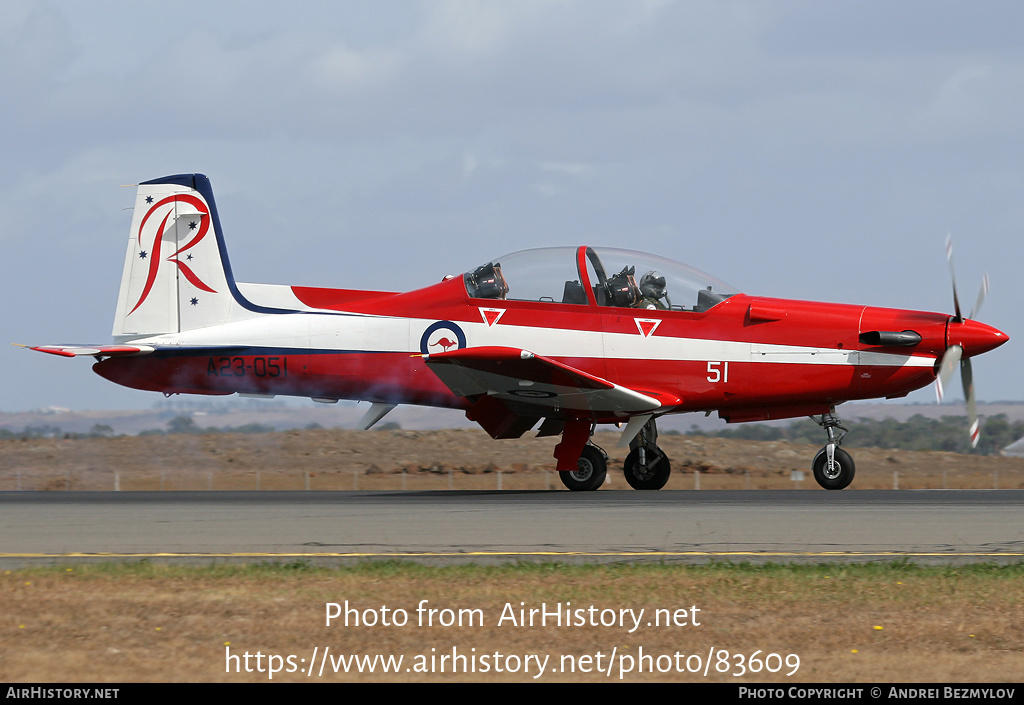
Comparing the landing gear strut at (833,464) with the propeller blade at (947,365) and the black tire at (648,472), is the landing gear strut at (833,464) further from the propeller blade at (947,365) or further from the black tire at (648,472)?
the black tire at (648,472)

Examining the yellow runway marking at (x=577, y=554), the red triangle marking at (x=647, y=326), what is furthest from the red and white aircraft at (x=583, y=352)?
the yellow runway marking at (x=577, y=554)

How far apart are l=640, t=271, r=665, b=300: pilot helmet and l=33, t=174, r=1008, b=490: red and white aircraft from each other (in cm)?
2

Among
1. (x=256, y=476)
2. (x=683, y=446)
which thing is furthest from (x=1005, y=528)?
(x=683, y=446)

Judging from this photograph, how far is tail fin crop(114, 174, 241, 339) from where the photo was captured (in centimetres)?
1814

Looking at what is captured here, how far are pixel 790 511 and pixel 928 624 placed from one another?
589 centimetres

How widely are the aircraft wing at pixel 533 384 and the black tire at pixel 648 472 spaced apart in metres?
1.17

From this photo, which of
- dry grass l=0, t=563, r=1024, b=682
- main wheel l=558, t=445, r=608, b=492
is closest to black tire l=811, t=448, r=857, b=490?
main wheel l=558, t=445, r=608, b=492

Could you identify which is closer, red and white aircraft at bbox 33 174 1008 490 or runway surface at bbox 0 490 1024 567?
runway surface at bbox 0 490 1024 567

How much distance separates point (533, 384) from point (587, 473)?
70.7 inches

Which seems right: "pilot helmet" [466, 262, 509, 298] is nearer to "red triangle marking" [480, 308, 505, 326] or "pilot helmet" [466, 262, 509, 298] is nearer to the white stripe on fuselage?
"red triangle marking" [480, 308, 505, 326]

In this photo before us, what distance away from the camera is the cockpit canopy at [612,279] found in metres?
15.8

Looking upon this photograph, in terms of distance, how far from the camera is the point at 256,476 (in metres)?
27.7

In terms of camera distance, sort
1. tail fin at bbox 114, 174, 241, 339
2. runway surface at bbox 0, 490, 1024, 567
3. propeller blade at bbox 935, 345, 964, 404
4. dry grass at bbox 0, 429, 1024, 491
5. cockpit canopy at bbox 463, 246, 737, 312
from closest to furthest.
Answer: runway surface at bbox 0, 490, 1024, 567, propeller blade at bbox 935, 345, 964, 404, cockpit canopy at bbox 463, 246, 737, 312, tail fin at bbox 114, 174, 241, 339, dry grass at bbox 0, 429, 1024, 491

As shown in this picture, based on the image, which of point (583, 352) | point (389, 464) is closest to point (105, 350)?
point (583, 352)
